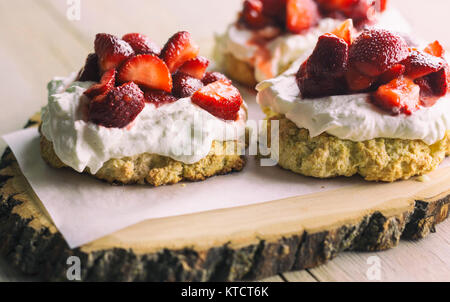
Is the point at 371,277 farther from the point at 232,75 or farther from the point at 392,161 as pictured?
the point at 232,75

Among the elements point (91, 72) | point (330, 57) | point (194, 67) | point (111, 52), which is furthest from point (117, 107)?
point (330, 57)

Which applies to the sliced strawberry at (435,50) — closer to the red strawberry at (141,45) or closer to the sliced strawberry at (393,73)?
the sliced strawberry at (393,73)

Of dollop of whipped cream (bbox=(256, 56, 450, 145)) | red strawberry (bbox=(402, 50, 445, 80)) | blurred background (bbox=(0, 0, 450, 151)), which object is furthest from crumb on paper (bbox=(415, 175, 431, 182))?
blurred background (bbox=(0, 0, 450, 151))

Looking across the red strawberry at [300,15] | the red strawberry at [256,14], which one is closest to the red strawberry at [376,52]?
the red strawberry at [300,15]

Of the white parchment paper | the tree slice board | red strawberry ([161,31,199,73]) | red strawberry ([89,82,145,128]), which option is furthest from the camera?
red strawberry ([161,31,199,73])

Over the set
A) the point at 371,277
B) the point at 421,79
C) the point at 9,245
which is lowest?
the point at 371,277

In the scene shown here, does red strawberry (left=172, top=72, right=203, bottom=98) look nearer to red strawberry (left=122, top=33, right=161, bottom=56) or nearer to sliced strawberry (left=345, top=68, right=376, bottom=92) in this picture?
red strawberry (left=122, top=33, right=161, bottom=56)

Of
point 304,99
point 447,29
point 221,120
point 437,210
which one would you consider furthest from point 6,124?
point 447,29
